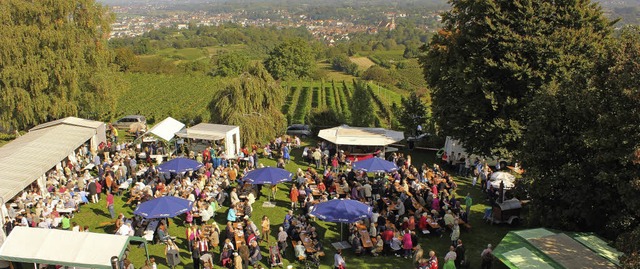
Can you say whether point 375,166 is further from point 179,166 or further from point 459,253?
point 179,166

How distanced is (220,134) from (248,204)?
8246mm

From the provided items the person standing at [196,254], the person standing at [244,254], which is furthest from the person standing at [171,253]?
the person standing at [244,254]

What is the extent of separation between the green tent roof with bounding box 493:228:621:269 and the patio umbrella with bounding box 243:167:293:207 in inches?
358

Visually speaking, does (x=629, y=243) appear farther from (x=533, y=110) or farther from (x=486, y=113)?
(x=486, y=113)

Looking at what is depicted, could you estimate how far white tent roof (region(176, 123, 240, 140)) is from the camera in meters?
26.2

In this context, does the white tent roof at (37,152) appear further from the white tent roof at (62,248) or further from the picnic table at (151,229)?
the picnic table at (151,229)

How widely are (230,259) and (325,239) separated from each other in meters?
3.59

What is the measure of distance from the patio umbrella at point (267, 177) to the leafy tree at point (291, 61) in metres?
66.4

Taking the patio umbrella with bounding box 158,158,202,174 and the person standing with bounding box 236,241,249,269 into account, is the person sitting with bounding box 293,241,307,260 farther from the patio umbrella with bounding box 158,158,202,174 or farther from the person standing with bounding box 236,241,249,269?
the patio umbrella with bounding box 158,158,202,174

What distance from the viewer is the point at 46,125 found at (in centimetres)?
2808

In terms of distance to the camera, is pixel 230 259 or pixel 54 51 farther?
pixel 54 51

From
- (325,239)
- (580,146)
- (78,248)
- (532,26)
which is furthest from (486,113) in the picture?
(78,248)

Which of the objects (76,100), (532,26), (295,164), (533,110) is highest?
(532,26)

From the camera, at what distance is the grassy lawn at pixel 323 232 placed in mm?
16172
